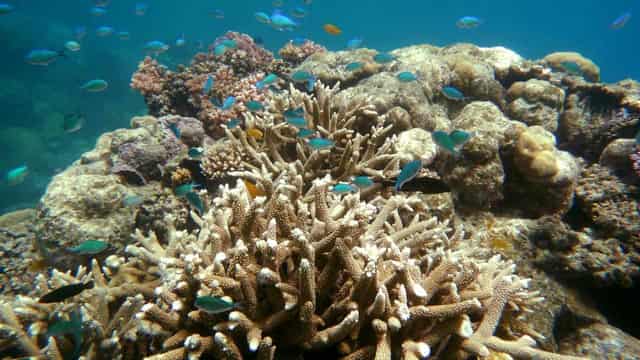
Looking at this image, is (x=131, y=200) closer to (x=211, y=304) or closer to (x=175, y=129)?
(x=175, y=129)

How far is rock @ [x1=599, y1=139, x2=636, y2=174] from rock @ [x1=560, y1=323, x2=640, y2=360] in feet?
9.68

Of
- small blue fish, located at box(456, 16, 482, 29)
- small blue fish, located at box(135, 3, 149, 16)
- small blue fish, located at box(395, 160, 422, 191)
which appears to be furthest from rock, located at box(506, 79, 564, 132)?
small blue fish, located at box(135, 3, 149, 16)

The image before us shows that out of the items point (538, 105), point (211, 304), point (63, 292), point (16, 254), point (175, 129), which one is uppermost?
point (538, 105)

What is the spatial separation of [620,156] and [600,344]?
352cm

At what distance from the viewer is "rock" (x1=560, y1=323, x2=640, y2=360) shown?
164 inches

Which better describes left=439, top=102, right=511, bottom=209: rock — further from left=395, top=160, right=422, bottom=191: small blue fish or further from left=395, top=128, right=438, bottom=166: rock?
left=395, top=160, right=422, bottom=191: small blue fish

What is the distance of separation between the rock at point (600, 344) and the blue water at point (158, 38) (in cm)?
1077

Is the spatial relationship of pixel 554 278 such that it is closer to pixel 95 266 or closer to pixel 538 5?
pixel 95 266

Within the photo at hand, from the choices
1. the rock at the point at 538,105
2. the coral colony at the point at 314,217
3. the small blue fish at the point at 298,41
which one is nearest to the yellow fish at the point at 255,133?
the coral colony at the point at 314,217

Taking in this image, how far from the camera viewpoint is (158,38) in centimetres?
5631

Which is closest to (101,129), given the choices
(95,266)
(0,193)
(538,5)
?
(0,193)

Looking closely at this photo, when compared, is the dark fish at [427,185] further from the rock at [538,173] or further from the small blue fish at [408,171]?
the rock at [538,173]

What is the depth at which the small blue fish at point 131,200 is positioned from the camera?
→ 4.93 meters

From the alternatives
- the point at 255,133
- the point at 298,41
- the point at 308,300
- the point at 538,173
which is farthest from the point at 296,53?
the point at 308,300
